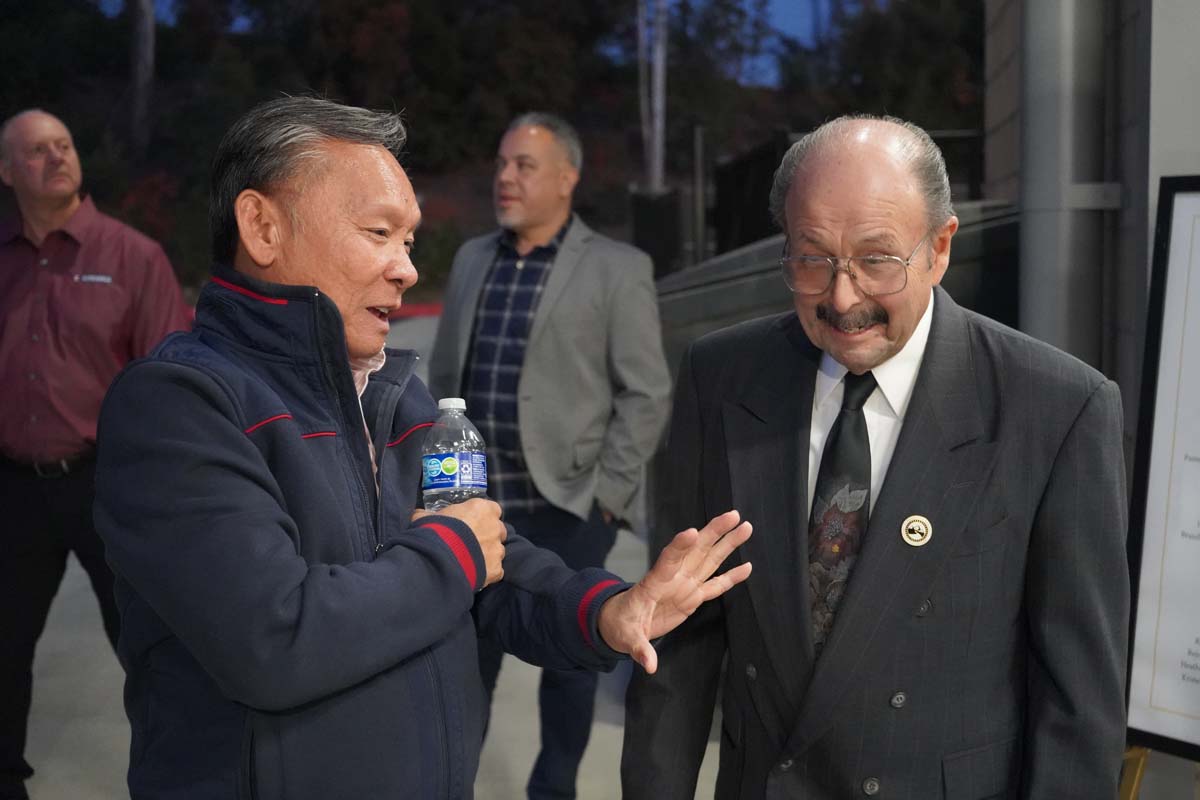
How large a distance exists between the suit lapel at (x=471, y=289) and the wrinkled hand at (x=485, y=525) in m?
2.24

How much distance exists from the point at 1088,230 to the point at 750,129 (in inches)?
624

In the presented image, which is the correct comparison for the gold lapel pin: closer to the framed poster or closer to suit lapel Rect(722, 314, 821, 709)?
suit lapel Rect(722, 314, 821, 709)

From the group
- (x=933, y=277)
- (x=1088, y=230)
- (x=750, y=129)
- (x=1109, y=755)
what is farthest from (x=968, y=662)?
(x=750, y=129)

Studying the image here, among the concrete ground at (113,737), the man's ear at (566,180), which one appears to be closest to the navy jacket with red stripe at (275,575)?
the man's ear at (566,180)

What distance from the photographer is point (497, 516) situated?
1730 millimetres

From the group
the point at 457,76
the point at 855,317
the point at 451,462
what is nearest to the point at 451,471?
the point at 451,462

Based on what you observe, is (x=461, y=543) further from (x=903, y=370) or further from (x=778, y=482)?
(x=903, y=370)

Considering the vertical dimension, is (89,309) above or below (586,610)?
above

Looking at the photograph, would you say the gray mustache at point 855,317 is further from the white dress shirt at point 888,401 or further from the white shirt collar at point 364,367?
the white shirt collar at point 364,367

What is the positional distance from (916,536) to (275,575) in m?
0.84

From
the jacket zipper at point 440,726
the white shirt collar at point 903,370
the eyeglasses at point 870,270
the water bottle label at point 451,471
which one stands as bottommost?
the jacket zipper at point 440,726

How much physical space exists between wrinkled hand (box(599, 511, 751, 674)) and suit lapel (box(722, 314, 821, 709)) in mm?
62

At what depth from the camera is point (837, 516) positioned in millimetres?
1824

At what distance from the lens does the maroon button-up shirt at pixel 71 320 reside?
12.7ft
